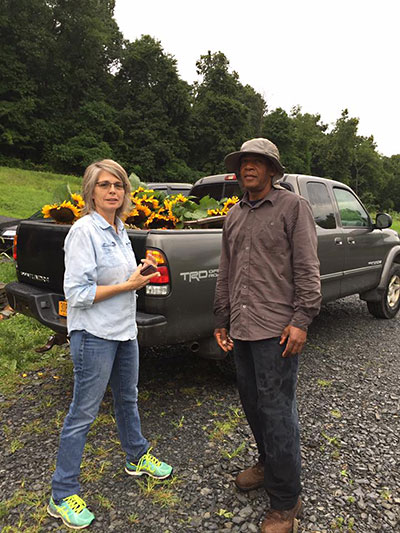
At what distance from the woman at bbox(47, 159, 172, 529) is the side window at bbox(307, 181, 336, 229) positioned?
292cm

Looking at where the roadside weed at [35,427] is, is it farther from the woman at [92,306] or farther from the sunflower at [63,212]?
the sunflower at [63,212]

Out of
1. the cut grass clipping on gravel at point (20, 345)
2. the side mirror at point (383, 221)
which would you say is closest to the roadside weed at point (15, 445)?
the cut grass clipping on gravel at point (20, 345)

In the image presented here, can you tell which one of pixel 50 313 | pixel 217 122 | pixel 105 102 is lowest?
pixel 50 313

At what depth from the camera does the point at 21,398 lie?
11.7ft

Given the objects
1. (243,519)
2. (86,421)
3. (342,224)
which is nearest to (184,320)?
(86,421)

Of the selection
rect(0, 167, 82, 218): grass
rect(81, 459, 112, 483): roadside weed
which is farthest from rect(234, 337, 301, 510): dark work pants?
rect(0, 167, 82, 218): grass

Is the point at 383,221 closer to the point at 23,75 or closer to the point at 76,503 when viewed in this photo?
the point at 76,503

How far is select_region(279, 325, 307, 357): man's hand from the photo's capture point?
1.98 meters

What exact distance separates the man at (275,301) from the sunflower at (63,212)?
74.0 inches

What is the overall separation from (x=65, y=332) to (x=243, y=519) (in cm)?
166

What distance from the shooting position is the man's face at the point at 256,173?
211 cm

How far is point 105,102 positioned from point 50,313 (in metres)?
45.9

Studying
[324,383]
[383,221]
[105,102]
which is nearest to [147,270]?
[324,383]

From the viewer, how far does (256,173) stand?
211cm
